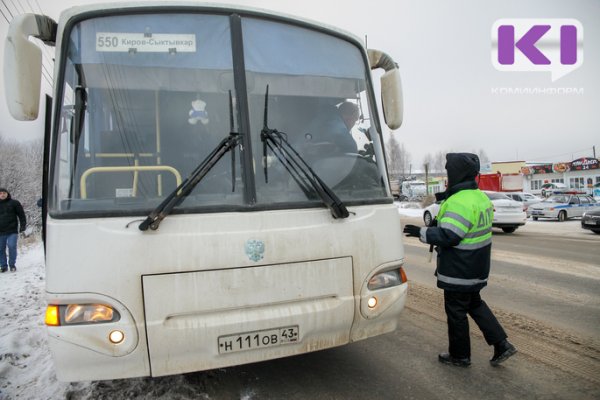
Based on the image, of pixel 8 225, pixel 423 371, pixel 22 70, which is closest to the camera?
pixel 22 70

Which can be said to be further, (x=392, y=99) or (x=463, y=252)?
(x=392, y=99)

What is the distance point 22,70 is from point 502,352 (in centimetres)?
417

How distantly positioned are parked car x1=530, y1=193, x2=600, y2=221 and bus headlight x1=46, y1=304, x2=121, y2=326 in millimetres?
25303

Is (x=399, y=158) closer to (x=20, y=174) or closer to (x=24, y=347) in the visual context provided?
(x=20, y=174)

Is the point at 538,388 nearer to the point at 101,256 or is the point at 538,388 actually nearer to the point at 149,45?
the point at 101,256

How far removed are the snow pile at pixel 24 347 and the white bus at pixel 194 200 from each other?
126 cm

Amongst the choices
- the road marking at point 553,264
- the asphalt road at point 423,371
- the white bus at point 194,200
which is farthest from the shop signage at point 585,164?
the white bus at point 194,200

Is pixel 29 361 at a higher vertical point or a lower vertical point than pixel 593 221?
higher

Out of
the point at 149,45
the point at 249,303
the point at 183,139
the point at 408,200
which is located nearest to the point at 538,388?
the point at 249,303

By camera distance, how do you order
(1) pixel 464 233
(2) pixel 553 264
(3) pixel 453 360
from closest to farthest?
1. (1) pixel 464 233
2. (3) pixel 453 360
3. (2) pixel 553 264

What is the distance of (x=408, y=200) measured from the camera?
50.6 m

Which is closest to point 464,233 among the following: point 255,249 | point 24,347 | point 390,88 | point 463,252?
point 463,252

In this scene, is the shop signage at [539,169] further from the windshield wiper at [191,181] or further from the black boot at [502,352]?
the windshield wiper at [191,181]

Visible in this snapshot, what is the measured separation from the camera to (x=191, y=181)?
245cm
